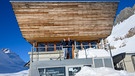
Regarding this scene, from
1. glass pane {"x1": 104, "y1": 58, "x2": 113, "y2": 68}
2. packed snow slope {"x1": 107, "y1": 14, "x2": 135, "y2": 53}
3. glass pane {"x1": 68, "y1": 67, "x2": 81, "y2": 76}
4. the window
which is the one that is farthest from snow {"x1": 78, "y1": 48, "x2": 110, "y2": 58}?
packed snow slope {"x1": 107, "y1": 14, "x2": 135, "y2": 53}

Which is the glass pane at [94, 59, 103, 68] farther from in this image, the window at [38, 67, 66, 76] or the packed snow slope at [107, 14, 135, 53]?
the packed snow slope at [107, 14, 135, 53]

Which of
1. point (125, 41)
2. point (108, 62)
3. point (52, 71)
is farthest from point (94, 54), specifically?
point (125, 41)

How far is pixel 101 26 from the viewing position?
15.2 metres

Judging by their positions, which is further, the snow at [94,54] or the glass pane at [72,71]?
the snow at [94,54]

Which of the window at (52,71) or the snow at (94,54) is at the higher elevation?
the snow at (94,54)

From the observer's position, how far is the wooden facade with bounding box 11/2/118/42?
13.9 metres

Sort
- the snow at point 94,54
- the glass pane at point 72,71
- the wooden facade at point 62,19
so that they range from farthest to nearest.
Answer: the wooden facade at point 62,19 → the snow at point 94,54 → the glass pane at point 72,71

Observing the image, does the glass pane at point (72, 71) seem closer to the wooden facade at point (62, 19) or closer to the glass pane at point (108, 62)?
the glass pane at point (108, 62)

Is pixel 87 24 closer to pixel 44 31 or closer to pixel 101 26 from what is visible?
pixel 101 26

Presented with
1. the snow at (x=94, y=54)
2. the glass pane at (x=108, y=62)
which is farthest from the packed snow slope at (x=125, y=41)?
the glass pane at (x=108, y=62)

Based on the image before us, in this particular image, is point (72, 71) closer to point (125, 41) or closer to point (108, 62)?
point (108, 62)

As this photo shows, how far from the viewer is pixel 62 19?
1433 centimetres

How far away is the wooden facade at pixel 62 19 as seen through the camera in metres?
13.9

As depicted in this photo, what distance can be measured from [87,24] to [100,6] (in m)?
1.85
